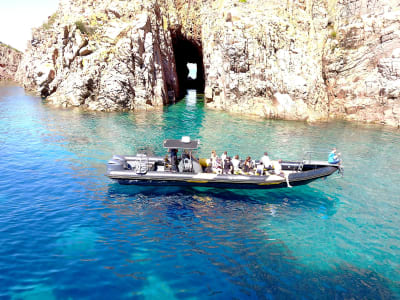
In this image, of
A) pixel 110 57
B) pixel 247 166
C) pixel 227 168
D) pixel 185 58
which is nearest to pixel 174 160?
pixel 227 168

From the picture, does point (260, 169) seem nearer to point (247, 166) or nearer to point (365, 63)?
point (247, 166)

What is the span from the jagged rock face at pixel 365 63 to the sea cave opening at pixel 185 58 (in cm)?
2284

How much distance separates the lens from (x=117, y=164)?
585 inches

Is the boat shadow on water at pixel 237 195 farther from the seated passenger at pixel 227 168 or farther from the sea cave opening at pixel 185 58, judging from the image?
the sea cave opening at pixel 185 58

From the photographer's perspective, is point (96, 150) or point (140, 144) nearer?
point (96, 150)

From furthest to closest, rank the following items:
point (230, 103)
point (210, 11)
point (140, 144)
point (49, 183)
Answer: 1. point (210, 11)
2. point (230, 103)
3. point (140, 144)
4. point (49, 183)

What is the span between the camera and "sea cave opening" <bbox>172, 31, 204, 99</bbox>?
4802cm

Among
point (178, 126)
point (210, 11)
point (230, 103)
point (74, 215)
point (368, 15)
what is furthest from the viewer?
point (210, 11)

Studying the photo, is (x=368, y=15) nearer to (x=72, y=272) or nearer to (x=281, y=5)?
(x=281, y=5)

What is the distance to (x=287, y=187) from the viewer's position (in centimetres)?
1519

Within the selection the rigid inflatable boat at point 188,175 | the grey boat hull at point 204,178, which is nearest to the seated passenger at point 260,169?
the rigid inflatable boat at point 188,175

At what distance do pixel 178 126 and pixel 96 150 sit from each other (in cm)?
1009

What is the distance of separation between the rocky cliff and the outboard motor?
22183 mm

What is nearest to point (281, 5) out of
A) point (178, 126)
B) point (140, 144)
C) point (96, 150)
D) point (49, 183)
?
point (178, 126)
